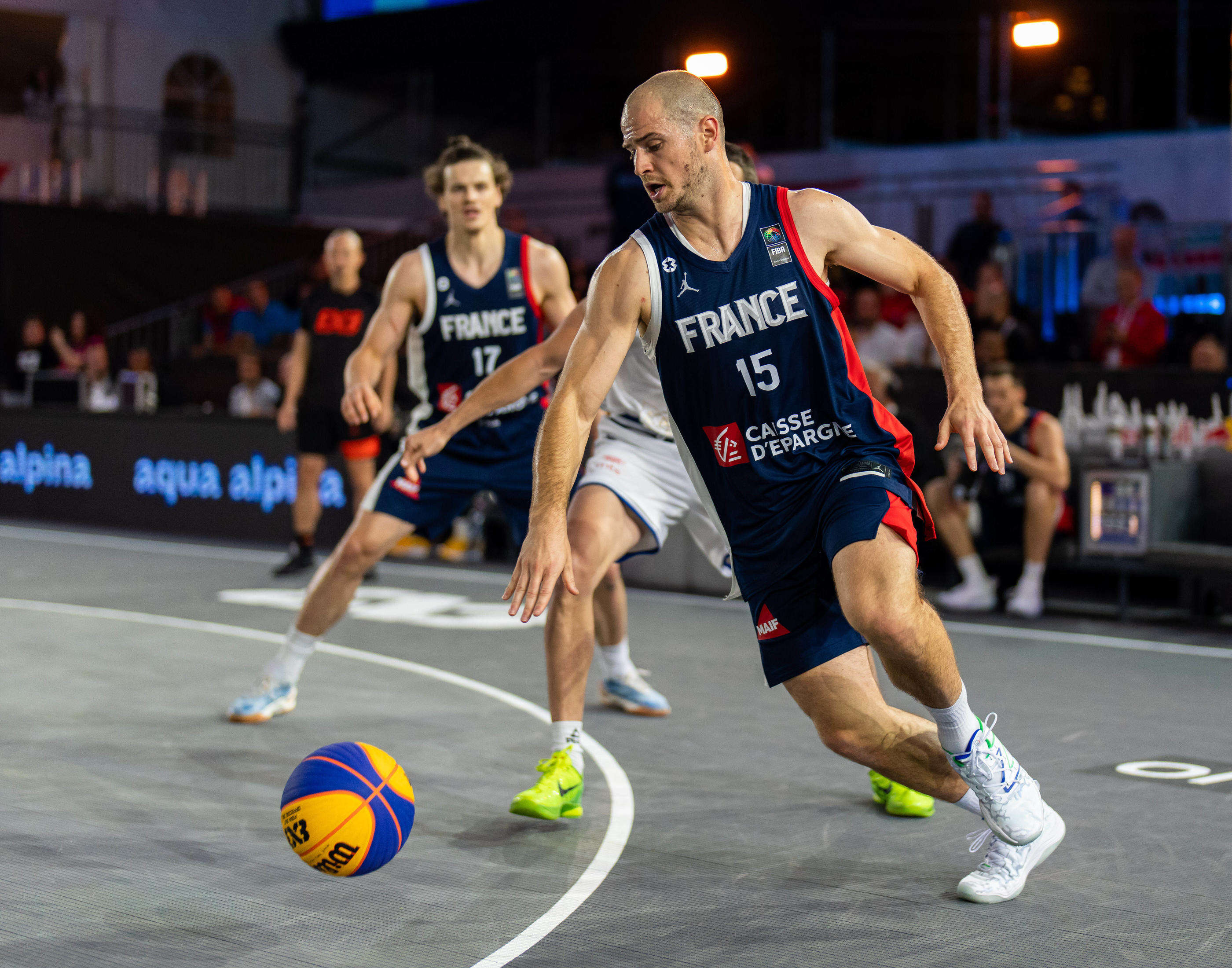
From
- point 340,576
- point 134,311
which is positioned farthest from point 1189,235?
point 134,311

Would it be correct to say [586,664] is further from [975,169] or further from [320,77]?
[320,77]

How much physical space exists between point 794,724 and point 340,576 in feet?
5.91

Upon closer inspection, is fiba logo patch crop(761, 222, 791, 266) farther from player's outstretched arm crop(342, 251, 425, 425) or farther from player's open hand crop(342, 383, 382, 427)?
player's outstretched arm crop(342, 251, 425, 425)

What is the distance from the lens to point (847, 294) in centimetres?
1409

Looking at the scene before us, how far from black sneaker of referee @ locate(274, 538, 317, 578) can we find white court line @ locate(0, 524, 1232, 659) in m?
0.70

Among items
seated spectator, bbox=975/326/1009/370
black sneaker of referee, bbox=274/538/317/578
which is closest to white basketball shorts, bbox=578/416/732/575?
black sneaker of referee, bbox=274/538/317/578

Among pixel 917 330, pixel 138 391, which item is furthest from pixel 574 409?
pixel 138 391

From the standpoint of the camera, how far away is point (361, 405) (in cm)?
482

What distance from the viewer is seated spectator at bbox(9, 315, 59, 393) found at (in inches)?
611

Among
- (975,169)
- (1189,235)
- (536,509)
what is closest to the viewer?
(536,509)

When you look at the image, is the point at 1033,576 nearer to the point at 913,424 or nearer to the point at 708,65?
the point at 913,424

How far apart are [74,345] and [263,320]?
220cm

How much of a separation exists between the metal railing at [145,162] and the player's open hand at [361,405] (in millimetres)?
15727

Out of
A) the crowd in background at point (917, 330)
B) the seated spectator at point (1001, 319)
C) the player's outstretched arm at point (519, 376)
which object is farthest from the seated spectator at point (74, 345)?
the player's outstretched arm at point (519, 376)
